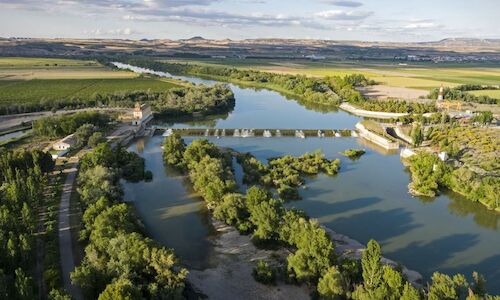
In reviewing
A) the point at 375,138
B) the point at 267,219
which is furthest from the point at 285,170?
the point at 375,138

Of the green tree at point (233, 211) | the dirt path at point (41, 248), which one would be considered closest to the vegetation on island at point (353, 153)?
the green tree at point (233, 211)

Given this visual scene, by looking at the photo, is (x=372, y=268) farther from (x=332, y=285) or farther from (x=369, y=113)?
(x=369, y=113)

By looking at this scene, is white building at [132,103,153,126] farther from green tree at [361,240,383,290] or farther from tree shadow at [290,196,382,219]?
green tree at [361,240,383,290]

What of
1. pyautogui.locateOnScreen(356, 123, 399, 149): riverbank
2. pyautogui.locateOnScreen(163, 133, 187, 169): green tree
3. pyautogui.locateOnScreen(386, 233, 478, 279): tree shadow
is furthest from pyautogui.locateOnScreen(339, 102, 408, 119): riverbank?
pyautogui.locateOnScreen(386, 233, 478, 279): tree shadow

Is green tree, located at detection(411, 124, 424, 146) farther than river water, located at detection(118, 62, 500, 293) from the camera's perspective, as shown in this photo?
Yes

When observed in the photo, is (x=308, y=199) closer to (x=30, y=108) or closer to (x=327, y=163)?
(x=327, y=163)

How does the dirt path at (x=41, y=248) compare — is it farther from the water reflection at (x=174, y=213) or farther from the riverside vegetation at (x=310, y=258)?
the riverside vegetation at (x=310, y=258)

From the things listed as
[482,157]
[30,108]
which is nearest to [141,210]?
[482,157]
